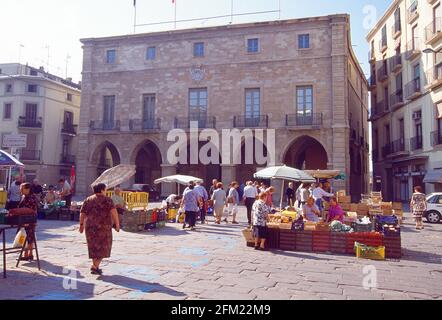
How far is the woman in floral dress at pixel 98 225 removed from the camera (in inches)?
232

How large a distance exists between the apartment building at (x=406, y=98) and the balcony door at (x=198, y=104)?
1326 centimetres

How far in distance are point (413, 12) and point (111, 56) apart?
2078 centimetres

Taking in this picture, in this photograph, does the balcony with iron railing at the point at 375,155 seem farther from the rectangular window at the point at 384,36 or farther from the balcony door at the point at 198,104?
the balcony door at the point at 198,104

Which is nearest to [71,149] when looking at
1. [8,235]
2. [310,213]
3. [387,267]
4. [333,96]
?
[333,96]

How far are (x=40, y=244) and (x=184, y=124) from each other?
57.5ft

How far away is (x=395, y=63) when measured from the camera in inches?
1046

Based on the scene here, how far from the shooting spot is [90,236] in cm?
593

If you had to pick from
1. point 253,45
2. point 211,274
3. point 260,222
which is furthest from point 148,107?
point 211,274

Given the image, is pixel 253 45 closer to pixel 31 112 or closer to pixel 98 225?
pixel 98 225

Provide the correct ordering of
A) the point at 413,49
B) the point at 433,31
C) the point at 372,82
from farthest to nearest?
the point at 372,82, the point at 413,49, the point at 433,31

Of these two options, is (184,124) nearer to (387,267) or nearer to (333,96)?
(333,96)

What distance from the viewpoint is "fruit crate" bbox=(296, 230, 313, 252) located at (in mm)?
8508

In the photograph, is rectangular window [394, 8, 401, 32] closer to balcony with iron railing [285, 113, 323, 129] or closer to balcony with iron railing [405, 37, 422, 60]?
balcony with iron railing [405, 37, 422, 60]
